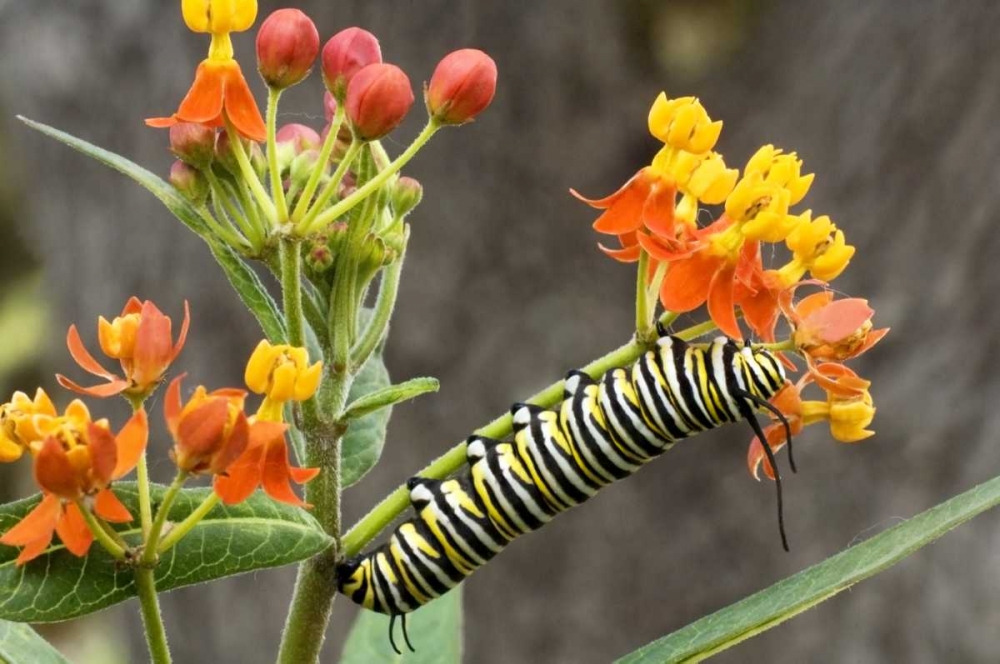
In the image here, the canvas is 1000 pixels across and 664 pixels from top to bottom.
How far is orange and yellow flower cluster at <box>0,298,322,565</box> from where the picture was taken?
2.79 feet

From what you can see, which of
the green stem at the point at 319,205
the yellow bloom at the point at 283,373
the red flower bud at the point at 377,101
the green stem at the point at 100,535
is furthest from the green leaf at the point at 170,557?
the red flower bud at the point at 377,101

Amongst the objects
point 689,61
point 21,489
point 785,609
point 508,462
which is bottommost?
point 785,609

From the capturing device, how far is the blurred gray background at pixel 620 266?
2.82 meters

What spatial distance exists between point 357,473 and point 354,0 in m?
2.06

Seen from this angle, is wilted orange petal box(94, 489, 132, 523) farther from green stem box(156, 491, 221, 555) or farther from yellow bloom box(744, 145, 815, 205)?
yellow bloom box(744, 145, 815, 205)

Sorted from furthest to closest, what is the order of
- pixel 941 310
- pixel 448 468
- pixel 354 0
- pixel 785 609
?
pixel 354 0
pixel 941 310
pixel 448 468
pixel 785 609

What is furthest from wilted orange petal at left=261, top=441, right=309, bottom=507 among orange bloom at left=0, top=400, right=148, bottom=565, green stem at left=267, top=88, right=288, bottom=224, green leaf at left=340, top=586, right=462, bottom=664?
green leaf at left=340, top=586, right=462, bottom=664

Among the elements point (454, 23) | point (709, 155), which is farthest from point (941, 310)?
point (709, 155)

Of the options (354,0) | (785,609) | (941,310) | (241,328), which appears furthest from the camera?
(241,328)

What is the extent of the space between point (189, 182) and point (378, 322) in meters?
0.23

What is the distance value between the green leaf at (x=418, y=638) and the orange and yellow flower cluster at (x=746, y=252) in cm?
67

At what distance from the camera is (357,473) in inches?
48.6

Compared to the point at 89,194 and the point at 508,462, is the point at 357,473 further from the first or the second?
the point at 89,194

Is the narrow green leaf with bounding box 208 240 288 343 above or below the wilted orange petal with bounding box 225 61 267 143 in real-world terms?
below
